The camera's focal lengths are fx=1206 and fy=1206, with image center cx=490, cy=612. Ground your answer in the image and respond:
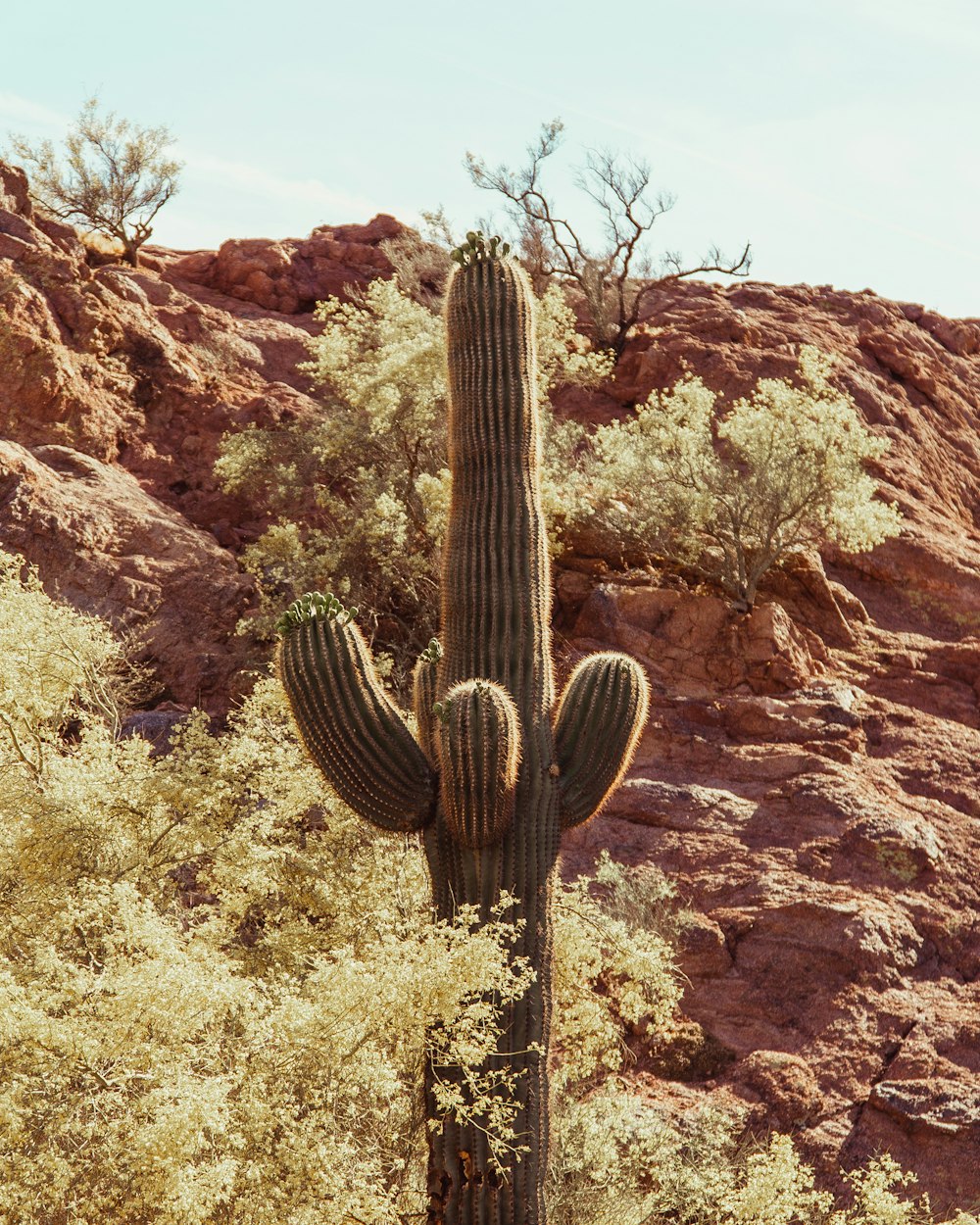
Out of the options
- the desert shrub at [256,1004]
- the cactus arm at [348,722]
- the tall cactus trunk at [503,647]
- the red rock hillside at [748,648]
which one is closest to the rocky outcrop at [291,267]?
the red rock hillside at [748,648]

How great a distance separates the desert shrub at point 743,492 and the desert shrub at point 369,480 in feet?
3.33

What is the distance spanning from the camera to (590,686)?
8.56m

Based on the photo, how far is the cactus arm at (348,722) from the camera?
25.9 feet

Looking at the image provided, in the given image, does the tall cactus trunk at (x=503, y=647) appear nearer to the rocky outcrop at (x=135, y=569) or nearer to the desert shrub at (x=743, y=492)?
the rocky outcrop at (x=135, y=569)

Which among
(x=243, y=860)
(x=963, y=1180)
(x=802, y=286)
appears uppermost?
(x=802, y=286)

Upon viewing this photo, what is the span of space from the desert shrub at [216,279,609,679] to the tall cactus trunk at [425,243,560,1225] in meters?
6.18

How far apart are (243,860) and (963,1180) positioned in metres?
6.48

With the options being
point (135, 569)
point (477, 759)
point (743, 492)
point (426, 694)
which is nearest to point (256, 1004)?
point (477, 759)

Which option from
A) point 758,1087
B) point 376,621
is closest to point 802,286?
point 376,621

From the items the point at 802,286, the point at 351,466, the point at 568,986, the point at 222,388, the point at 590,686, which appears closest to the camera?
the point at 590,686

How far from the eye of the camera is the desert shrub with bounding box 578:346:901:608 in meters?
16.6

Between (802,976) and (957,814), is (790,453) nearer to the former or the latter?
(957,814)

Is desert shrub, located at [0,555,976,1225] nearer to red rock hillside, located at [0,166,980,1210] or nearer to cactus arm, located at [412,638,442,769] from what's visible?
red rock hillside, located at [0,166,980,1210]

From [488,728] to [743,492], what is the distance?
10061 millimetres
